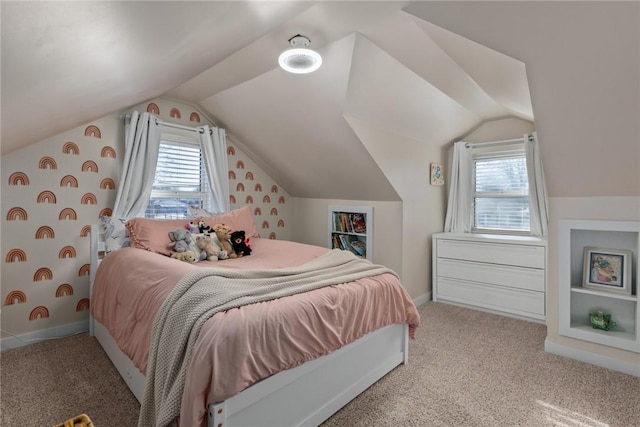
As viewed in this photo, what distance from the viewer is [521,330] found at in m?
2.90

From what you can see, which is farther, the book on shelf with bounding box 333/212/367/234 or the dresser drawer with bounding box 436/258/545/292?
the book on shelf with bounding box 333/212/367/234

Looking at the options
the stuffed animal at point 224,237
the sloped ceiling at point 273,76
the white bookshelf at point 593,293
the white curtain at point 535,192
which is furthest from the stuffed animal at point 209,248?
the white curtain at point 535,192

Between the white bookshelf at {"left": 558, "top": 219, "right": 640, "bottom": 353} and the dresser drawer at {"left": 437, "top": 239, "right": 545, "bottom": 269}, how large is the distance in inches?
21.4

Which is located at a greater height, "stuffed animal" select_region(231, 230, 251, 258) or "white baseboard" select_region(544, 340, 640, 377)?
"stuffed animal" select_region(231, 230, 251, 258)

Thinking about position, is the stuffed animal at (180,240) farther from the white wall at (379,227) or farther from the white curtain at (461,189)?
the white curtain at (461,189)

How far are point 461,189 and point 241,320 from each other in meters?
3.30

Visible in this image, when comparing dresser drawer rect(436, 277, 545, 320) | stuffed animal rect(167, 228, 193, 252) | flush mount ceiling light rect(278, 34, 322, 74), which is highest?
flush mount ceiling light rect(278, 34, 322, 74)

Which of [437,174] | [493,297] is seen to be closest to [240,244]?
[437,174]

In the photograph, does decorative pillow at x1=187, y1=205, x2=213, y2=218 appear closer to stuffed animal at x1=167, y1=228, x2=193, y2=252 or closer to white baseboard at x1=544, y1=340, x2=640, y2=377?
stuffed animal at x1=167, y1=228, x2=193, y2=252

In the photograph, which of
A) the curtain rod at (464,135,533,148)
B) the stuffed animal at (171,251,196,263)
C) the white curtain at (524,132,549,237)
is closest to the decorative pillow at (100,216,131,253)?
the stuffed animal at (171,251,196,263)

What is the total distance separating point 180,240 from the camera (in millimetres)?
2674

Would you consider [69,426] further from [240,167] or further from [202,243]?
[240,167]

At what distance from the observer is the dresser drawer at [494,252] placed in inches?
121

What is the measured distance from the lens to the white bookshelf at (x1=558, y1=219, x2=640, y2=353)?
86.3 inches
